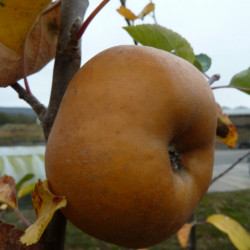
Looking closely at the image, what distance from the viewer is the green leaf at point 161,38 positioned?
1.72 ft

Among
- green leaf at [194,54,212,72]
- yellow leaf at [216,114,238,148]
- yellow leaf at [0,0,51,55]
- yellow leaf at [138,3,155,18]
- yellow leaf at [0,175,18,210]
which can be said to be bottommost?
yellow leaf at [216,114,238,148]

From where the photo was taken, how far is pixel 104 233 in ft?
1.26

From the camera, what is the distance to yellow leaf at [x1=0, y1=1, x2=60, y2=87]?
48 cm

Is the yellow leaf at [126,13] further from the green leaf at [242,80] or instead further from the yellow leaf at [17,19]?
the yellow leaf at [17,19]

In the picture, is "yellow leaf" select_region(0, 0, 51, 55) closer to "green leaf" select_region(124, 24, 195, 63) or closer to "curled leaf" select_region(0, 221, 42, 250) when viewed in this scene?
"green leaf" select_region(124, 24, 195, 63)

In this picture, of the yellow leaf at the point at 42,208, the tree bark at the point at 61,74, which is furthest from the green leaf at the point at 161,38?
the yellow leaf at the point at 42,208

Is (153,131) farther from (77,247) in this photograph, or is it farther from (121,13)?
(77,247)

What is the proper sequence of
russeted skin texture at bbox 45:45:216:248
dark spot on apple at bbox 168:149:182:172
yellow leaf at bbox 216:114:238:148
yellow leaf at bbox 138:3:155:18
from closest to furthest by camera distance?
1. russeted skin texture at bbox 45:45:216:248
2. dark spot on apple at bbox 168:149:182:172
3. yellow leaf at bbox 216:114:238:148
4. yellow leaf at bbox 138:3:155:18

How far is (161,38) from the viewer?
0.55m

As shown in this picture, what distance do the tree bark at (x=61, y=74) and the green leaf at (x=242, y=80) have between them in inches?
14.7

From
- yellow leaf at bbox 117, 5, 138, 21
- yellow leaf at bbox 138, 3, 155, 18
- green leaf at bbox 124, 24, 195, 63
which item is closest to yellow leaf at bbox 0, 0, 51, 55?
green leaf at bbox 124, 24, 195, 63

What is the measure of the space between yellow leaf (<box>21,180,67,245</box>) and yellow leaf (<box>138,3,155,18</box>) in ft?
4.24

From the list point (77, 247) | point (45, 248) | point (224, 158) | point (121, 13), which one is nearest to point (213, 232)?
point (77, 247)

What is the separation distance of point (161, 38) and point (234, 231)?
82cm
